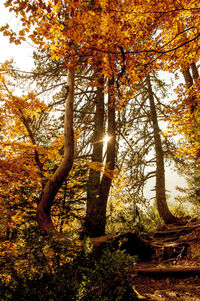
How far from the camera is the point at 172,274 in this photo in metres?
2.93

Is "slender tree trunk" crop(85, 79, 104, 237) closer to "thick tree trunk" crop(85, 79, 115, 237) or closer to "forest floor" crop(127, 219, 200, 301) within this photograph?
"thick tree trunk" crop(85, 79, 115, 237)

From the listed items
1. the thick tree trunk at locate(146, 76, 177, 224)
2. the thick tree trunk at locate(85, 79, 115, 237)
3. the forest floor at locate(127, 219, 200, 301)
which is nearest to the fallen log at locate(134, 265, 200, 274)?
the forest floor at locate(127, 219, 200, 301)

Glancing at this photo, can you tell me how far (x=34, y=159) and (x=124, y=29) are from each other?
203 inches

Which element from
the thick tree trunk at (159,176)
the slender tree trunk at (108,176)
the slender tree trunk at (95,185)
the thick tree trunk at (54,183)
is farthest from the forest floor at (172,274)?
the thick tree trunk at (159,176)

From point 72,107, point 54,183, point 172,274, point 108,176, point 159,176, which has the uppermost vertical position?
point 72,107

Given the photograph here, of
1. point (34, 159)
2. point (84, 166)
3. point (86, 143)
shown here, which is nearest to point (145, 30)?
point (86, 143)

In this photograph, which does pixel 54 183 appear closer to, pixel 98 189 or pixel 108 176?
pixel 108 176

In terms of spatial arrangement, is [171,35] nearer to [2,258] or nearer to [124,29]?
[124,29]

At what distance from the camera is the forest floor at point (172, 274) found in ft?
7.57

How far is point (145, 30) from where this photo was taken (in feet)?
17.9

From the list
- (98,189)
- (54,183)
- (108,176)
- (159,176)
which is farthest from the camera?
(159,176)

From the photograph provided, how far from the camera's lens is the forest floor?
7.57 feet

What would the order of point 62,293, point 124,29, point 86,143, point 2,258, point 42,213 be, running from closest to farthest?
point 62,293, point 2,258, point 42,213, point 124,29, point 86,143

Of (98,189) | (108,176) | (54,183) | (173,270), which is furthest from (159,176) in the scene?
(54,183)
